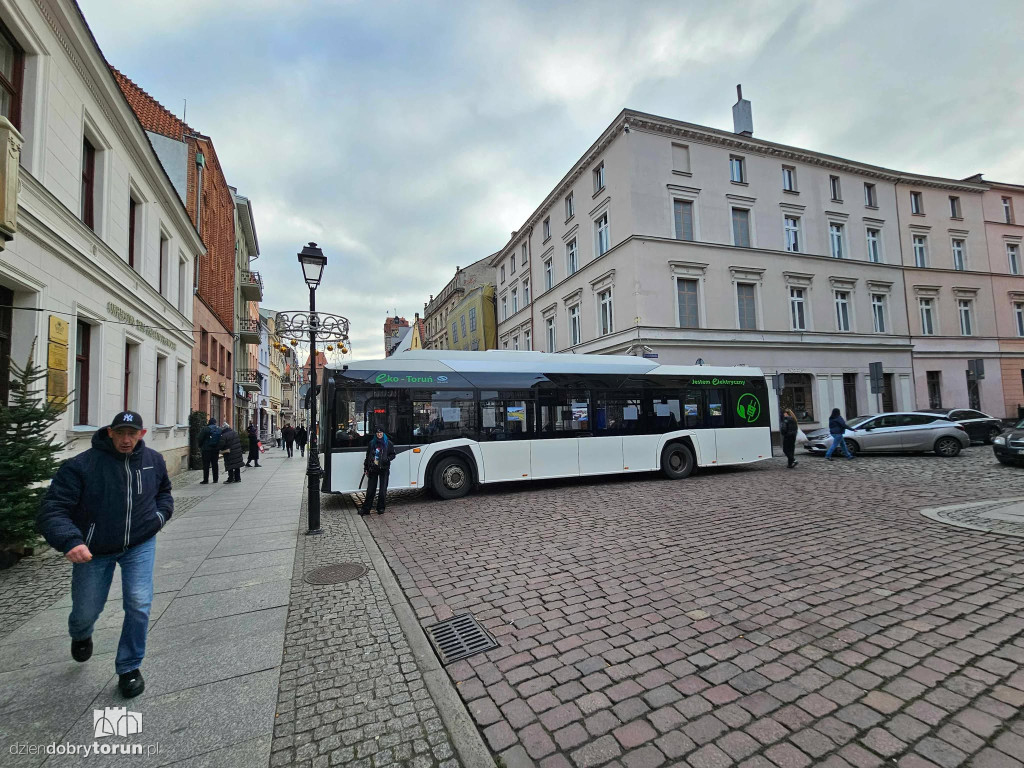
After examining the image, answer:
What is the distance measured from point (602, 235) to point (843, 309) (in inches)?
550

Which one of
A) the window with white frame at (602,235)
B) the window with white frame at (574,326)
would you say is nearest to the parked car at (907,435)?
the window with white frame at (602,235)

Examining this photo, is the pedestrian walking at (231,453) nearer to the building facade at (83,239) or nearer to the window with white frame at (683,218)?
the building facade at (83,239)

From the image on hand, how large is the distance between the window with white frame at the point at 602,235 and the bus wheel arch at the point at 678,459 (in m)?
13.8

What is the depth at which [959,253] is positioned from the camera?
96.3 ft

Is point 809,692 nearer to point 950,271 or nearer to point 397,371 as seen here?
point 397,371

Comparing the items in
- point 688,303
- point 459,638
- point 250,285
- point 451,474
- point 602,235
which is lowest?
point 459,638

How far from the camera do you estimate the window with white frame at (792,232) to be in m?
24.6

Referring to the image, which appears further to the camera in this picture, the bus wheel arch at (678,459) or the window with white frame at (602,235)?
the window with white frame at (602,235)

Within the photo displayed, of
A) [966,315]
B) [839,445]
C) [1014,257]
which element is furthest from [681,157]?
[1014,257]

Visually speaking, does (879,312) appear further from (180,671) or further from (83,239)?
(83,239)

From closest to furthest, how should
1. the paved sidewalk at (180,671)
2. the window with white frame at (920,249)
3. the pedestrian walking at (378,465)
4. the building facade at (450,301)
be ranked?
the paved sidewalk at (180,671) < the pedestrian walking at (378,465) < the window with white frame at (920,249) < the building facade at (450,301)

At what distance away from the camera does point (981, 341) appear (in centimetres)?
2867

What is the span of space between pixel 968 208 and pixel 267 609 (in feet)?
138

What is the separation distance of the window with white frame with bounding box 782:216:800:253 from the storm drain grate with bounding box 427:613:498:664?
26.9 m
